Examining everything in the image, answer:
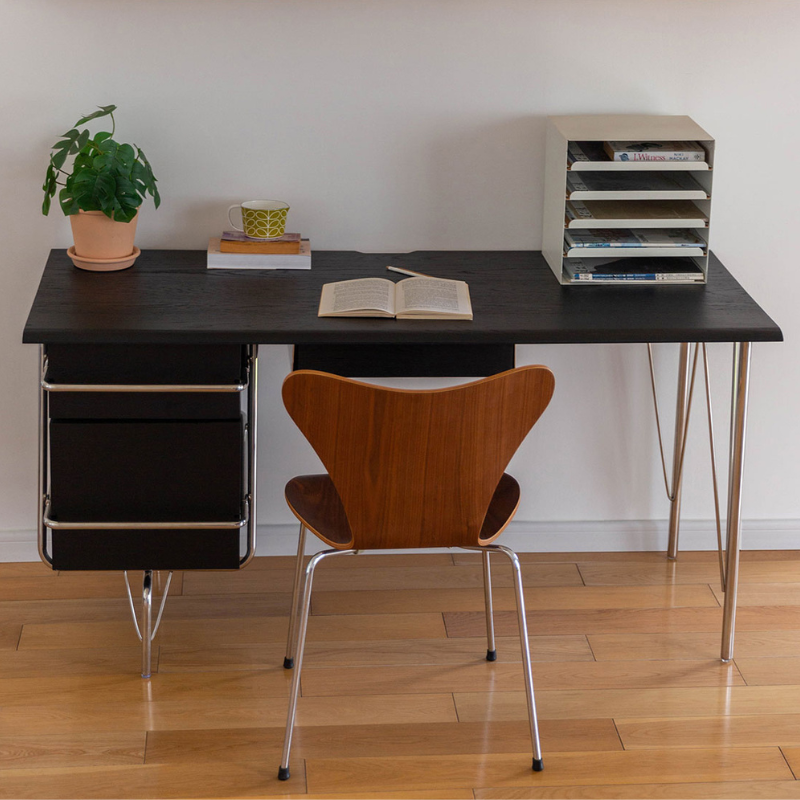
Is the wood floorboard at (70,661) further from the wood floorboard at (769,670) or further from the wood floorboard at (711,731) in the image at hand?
the wood floorboard at (769,670)

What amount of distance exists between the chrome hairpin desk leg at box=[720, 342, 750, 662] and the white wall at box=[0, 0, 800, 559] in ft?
1.70

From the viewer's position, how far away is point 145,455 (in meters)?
1.99

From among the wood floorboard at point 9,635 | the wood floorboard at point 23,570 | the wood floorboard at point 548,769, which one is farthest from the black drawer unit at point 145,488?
the wood floorboard at point 23,570

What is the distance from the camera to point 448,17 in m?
2.29

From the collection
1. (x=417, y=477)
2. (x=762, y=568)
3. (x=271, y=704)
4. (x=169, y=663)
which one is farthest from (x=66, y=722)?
(x=762, y=568)

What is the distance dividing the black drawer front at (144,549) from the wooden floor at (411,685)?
0.95 ft

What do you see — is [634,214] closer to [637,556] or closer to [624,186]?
[624,186]

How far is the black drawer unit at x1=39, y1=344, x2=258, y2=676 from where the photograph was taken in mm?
1950

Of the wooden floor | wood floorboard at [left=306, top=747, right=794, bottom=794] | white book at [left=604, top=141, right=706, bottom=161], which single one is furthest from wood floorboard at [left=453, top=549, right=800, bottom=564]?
white book at [left=604, top=141, right=706, bottom=161]

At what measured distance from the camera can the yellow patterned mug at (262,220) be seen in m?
2.25

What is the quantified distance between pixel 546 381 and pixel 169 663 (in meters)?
1.08

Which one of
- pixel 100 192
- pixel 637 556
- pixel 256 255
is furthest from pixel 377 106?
pixel 637 556

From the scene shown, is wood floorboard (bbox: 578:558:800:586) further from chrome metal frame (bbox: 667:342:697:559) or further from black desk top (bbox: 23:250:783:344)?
black desk top (bbox: 23:250:783:344)

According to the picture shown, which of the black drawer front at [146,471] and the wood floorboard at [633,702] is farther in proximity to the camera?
the wood floorboard at [633,702]
